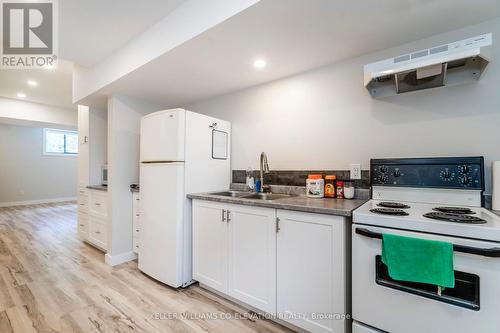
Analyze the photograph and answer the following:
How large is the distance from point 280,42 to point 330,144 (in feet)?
3.23

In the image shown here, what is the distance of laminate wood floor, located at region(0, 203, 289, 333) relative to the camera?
1663 millimetres

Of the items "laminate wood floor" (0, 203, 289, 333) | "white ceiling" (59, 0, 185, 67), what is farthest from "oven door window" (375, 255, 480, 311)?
"white ceiling" (59, 0, 185, 67)

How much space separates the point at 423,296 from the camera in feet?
3.61

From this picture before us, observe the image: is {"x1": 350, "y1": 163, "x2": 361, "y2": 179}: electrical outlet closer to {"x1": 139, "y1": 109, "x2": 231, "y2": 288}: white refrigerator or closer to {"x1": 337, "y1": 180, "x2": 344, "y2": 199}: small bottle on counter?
{"x1": 337, "y1": 180, "x2": 344, "y2": 199}: small bottle on counter

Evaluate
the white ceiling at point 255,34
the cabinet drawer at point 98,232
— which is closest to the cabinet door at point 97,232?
the cabinet drawer at point 98,232

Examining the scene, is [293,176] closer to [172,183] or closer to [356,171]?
[356,171]

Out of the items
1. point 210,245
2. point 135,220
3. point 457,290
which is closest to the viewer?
point 457,290

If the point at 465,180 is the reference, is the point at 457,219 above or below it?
below

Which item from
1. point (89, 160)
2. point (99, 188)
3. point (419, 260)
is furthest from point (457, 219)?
point (89, 160)

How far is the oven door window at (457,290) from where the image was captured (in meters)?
1.01

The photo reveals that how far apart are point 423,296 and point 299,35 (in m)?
1.73

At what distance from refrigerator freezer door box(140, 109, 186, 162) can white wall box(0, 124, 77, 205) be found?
256 inches

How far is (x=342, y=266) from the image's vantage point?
1.35 m

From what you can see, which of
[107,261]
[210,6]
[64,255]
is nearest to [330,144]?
[210,6]
